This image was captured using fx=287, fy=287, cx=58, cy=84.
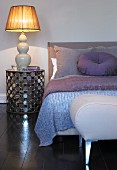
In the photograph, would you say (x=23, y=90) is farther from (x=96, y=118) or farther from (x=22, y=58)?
(x=96, y=118)

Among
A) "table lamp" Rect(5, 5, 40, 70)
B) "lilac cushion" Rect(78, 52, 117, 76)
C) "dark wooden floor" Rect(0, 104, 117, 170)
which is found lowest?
"dark wooden floor" Rect(0, 104, 117, 170)

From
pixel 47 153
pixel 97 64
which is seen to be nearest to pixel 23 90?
pixel 97 64

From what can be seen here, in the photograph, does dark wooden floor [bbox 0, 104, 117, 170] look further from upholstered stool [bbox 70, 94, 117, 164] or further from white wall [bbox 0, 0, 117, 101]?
white wall [bbox 0, 0, 117, 101]

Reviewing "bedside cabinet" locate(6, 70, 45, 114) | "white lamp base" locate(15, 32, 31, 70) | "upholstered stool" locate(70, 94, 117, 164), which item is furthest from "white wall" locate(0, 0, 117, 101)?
"upholstered stool" locate(70, 94, 117, 164)

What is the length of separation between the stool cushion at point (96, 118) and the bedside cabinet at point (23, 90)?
179 cm

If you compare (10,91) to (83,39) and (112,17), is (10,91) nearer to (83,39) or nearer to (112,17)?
(83,39)

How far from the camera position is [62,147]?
8.66 ft

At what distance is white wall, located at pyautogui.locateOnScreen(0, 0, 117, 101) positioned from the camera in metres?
4.54

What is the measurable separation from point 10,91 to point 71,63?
37.1 inches

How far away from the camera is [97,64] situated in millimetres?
3643

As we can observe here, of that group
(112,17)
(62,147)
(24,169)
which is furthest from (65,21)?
(24,169)

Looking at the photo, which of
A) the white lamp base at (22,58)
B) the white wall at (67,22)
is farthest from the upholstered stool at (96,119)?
the white wall at (67,22)

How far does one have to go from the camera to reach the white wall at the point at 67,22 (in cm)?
454

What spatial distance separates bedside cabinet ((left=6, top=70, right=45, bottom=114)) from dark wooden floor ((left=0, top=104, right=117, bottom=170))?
0.83 m
